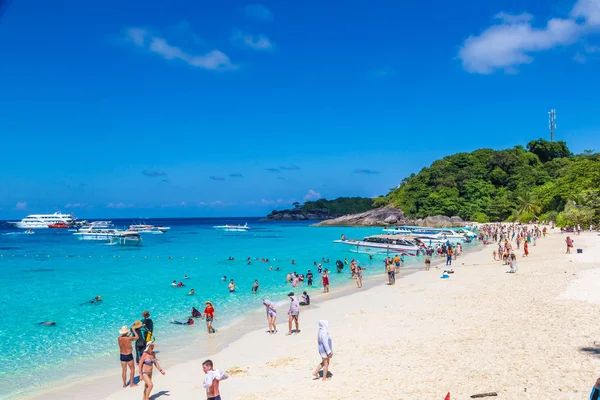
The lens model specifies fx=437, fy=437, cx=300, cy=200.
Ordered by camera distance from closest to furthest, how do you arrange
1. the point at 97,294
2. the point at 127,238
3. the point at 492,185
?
the point at 97,294, the point at 127,238, the point at 492,185

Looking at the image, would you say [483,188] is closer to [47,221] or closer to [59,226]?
[59,226]

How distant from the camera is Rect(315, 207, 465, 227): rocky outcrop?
335 feet

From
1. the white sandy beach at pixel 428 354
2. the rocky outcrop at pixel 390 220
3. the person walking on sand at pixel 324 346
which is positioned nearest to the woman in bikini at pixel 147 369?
the white sandy beach at pixel 428 354

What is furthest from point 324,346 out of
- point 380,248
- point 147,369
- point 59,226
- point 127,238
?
point 59,226

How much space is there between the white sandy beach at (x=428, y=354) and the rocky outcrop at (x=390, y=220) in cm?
8463

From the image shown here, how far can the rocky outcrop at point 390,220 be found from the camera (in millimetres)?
102000

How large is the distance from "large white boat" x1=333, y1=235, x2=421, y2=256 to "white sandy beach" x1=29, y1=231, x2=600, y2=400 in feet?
93.4

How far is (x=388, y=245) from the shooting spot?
50.2 meters

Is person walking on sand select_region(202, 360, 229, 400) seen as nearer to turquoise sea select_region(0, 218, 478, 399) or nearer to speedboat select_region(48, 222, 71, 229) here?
turquoise sea select_region(0, 218, 478, 399)

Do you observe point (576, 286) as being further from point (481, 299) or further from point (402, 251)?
point (402, 251)

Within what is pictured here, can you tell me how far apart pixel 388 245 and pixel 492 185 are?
Answer: 234 ft

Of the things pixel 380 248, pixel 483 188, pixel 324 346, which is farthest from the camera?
pixel 483 188

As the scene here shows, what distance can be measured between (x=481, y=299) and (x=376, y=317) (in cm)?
473

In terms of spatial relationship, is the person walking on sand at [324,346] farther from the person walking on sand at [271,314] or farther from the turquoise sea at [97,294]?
the turquoise sea at [97,294]
